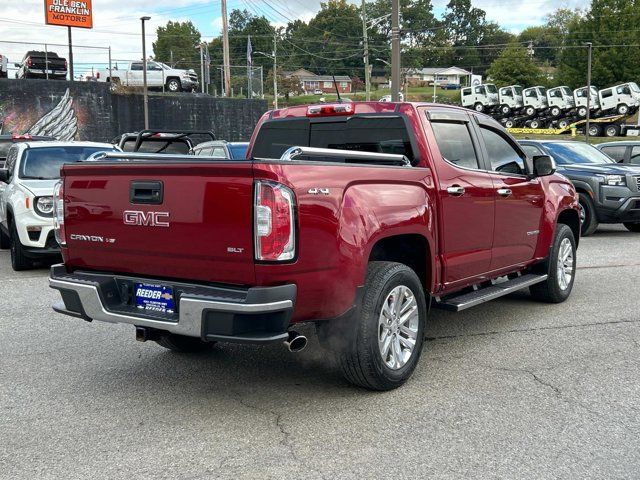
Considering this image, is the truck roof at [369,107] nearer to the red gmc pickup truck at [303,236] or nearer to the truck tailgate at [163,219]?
the red gmc pickup truck at [303,236]

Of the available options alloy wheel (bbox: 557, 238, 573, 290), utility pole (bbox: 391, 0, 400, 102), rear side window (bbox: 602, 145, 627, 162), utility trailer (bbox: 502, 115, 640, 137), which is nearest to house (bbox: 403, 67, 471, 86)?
utility trailer (bbox: 502, 115, 640, 137)

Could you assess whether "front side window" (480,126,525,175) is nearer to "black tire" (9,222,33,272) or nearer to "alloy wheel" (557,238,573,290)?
"alloy wheel" (557,238,573,290)

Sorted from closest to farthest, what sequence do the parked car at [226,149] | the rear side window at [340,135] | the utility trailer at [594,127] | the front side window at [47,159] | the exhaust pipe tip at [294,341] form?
the exhaust pipe tip at [294,341], the rear side window at [340,135], the front side window at [47,159], the parked car at [226,149], the utility trailer at [594,127]

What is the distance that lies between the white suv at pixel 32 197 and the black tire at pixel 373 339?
6.07 metres

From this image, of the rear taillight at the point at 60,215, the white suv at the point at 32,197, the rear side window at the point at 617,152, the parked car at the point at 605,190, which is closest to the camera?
the rear taillight at the point at 60,215

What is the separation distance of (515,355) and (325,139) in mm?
2339

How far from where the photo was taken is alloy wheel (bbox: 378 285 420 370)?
450 cm

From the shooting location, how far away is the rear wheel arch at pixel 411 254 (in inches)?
190

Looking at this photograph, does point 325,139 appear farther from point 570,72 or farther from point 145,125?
point 570,72

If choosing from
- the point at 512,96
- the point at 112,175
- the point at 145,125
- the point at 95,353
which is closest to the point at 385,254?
the point at 112,175

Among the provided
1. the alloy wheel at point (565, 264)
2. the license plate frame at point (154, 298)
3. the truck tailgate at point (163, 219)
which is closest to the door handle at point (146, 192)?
the truck tailgate at point (163, 219)

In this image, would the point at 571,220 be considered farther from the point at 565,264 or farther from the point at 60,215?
the point at 60,215

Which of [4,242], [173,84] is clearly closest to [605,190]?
[4,242]

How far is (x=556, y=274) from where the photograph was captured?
7.09 m
